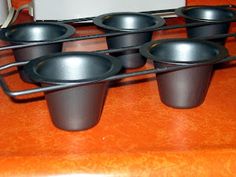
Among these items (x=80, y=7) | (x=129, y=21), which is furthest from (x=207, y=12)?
(x=80, y=7)

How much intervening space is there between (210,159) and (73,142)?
0.18m

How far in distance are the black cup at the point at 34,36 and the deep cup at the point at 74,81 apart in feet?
0.31

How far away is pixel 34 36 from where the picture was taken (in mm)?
719

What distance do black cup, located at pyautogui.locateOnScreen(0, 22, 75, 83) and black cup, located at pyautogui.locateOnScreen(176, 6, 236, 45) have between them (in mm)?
244

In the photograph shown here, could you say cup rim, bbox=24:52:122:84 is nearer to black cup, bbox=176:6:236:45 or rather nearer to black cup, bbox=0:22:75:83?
black cup, bbox=0:22:75:83

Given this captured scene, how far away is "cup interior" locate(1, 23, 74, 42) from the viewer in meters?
0.70

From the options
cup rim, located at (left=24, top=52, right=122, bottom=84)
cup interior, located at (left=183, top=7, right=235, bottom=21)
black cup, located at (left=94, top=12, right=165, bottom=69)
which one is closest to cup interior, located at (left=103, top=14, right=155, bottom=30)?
black cup, located at (left=94, top=12, right=165, bottom=69)

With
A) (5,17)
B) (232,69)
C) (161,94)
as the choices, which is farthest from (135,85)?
(5,17)

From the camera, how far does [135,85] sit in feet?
2.23

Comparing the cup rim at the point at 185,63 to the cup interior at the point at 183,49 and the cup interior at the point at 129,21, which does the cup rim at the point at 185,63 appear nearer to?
the cup interior at the point at 183,49

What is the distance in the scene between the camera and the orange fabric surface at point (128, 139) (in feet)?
1.52

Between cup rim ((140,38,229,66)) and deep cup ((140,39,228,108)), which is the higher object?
cup rim ((140,38,229,66))

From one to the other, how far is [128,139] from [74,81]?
115mm

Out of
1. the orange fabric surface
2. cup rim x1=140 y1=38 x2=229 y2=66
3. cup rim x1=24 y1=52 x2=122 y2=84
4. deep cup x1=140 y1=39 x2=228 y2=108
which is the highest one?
cup rim x1=24 y1=52 x2=122 y2=84
